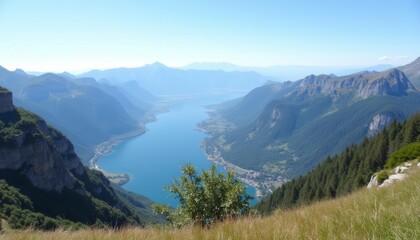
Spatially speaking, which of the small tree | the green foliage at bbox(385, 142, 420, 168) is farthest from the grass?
the green foliage at bbox(385, 142, 420, 168)

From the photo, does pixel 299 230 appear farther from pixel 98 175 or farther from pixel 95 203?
pixel 98 175

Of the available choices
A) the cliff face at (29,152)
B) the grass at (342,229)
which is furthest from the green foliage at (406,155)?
the cliff face at (29,152)

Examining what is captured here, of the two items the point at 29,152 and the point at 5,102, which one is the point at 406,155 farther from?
the point at 5,102

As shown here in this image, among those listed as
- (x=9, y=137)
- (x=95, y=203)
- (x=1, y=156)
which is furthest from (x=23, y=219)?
(x=95, y=203)

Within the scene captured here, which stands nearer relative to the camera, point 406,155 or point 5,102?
point 406,155

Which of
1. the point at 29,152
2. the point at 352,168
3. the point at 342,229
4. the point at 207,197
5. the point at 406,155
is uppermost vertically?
the point at 342,229

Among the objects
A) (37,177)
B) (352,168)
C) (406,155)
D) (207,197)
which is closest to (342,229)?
(207,197)

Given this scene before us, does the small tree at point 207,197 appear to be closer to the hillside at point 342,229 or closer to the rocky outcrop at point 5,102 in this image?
the hillside at point 342,229
